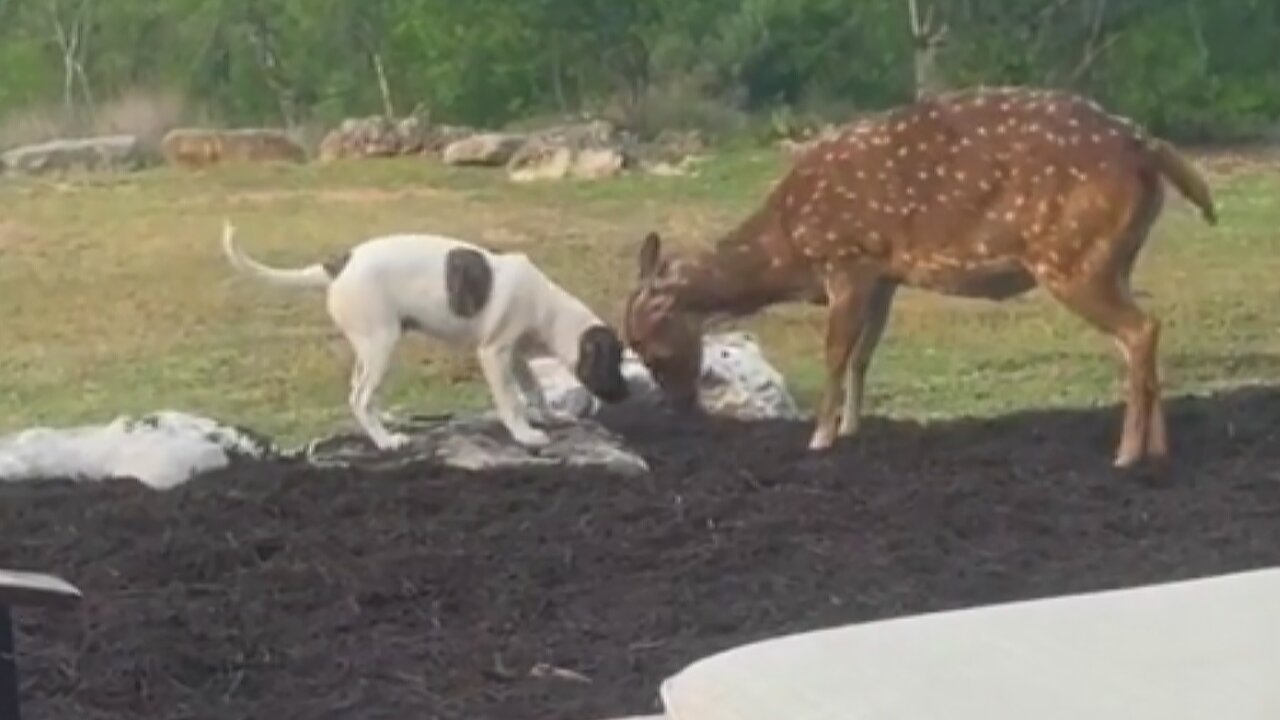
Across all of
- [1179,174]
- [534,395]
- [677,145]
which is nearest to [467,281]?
[534,395]

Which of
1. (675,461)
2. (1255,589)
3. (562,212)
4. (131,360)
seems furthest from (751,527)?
(1255,589)

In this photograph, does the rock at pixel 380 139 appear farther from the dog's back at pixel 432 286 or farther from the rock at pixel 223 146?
the dog's back at pixel 432 286

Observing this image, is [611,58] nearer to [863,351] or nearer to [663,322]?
[663,322]

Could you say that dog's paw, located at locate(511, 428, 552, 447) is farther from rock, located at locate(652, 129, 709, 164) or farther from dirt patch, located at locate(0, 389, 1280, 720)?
rock, located at locate(652, 129, 709, 164)

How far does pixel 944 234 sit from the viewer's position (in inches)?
164

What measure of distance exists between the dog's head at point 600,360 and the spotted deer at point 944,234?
120 mm

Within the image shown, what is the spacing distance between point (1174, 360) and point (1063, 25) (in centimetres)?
64

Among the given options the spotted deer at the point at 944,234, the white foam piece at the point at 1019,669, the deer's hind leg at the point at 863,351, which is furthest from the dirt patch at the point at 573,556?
the white foam piece at the point at 1019,669

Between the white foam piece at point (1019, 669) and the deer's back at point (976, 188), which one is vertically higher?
the white foam piece at point (1019, 669)

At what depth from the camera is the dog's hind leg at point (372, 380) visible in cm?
414

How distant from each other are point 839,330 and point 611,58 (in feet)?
2.17

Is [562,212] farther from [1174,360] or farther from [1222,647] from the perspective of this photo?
[1222,647]

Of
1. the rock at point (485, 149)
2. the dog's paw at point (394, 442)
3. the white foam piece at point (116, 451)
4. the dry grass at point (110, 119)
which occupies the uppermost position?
the dry grass at point (110, 119)

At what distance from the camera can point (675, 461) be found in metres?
4.29
